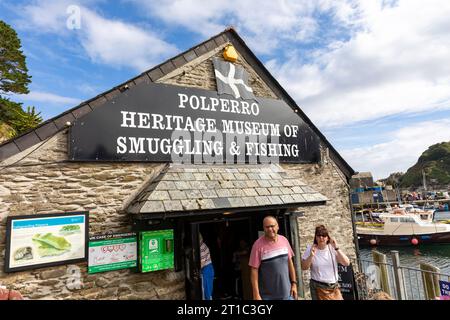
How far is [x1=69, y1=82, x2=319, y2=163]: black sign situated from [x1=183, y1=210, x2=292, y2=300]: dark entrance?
1.54 metres

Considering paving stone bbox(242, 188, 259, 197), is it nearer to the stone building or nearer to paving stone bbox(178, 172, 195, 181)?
the stone building

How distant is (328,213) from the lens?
816cm

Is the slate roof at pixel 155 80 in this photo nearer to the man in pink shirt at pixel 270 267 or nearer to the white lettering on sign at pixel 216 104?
the white lettering on sign at pixel 216 104

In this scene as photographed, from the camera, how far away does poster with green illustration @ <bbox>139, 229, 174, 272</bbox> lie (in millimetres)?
5211

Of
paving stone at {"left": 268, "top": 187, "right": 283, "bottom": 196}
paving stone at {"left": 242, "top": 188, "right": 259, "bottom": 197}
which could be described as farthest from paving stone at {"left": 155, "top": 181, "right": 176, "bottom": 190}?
paving stone at {"left": 268, "top": 187, "right": 283, "bottom": 196}

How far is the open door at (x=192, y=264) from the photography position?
5.45m

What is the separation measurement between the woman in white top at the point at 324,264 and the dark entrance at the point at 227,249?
2.01 meters

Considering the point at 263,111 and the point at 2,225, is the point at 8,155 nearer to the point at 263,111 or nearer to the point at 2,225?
the point at 2,225

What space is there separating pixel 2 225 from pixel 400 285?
8437 millimetres

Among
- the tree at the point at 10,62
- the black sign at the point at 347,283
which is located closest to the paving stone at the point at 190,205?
A: the black sign at the point at 347,283

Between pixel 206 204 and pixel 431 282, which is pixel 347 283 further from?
pixel 206 204

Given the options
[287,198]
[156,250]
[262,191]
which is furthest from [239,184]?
[156,250]

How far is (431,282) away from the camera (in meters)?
6.11

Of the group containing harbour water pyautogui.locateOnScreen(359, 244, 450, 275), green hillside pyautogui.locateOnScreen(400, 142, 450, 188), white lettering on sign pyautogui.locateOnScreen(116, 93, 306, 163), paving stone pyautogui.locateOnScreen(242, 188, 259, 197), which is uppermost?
green hillside pyautogui.locateOnScreen(400, 142, 450, 188)
